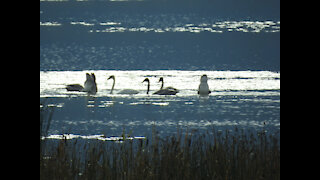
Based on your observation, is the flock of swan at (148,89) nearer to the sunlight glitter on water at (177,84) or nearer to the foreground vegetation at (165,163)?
the sunlight glitter on water at (177,84)

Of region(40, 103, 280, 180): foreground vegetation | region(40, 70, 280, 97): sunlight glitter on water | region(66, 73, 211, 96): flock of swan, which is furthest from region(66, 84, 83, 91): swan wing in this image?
region(40, 103, 280, 180): foreground vegetation

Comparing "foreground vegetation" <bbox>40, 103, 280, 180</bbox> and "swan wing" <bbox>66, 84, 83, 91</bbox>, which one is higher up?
"swan wing" <bbox>66, 84, 83, 91</bbox>

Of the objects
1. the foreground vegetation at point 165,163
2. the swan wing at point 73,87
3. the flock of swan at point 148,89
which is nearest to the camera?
the foreground vegetation at point 165,163

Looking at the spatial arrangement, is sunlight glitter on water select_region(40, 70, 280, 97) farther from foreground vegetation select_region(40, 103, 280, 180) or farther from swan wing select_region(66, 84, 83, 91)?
foreground vegetation select_region(40, 103, 280, 180)

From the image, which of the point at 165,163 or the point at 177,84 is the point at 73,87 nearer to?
the point at 177,84

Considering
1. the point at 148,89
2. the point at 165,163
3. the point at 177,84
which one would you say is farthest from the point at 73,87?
the point at 165,163

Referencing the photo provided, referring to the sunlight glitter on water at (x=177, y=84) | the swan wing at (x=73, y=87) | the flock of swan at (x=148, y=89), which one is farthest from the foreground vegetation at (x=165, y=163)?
the swan wing at (x=73, y=87)

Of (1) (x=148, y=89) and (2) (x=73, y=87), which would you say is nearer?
(1) (x=148, y=89)

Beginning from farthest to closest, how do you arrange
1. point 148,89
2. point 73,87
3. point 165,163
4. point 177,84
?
point 177,84
point 73,87
point 148,89
point 165,163

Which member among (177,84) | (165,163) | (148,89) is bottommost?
(165,163)

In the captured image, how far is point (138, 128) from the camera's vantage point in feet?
47.6
